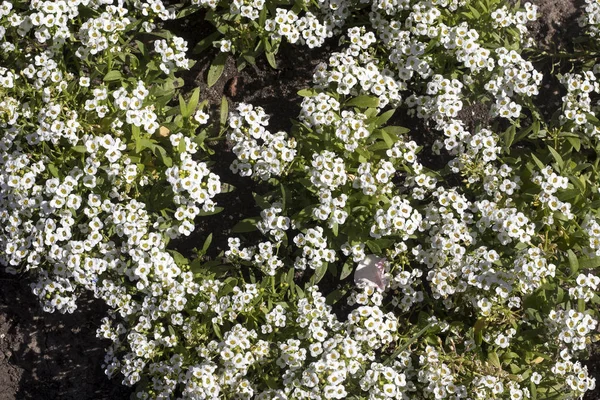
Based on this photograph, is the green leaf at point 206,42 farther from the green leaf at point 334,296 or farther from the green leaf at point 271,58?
the green leaf at point 334,296

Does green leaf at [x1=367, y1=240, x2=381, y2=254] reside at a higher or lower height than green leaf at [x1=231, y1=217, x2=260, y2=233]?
lower

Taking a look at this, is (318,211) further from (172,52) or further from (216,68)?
(216,68)

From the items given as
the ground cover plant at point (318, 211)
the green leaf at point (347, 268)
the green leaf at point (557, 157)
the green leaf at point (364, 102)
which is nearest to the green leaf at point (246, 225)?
the ground cover plant at point (318, 211)

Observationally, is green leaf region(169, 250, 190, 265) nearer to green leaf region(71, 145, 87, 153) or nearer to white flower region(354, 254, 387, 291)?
green leaf region(71, 145, 87, 153)

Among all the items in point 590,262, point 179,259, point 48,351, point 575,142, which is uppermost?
point 575,142

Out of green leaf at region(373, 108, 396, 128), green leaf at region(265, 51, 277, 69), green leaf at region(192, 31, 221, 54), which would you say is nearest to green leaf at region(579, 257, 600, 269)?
green leaf at region(373, 108, 396, 128)

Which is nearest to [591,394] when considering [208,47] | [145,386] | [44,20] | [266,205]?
[266,205]

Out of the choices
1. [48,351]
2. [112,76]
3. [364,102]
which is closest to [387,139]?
[364,102]
